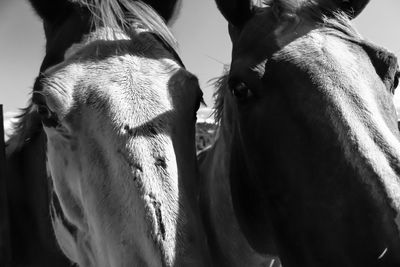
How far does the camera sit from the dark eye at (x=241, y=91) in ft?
7.81

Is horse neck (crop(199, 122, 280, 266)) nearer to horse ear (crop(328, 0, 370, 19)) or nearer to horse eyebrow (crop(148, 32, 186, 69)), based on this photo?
horse eyebrow (crop(148, 32, 186, 69))

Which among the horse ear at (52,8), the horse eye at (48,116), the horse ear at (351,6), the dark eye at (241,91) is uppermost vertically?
the horse ear at (351,6)

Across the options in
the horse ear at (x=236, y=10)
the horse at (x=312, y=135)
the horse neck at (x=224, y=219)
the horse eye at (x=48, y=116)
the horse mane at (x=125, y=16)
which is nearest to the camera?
the horse at (x=312, y=135)

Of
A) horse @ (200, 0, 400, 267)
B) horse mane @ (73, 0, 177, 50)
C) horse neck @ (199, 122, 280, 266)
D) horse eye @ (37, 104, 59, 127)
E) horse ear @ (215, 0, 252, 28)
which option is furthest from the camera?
horse neck @ (199, 122, 280, 266)

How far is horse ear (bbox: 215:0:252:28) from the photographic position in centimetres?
267

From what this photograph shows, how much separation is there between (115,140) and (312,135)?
0.82 metres

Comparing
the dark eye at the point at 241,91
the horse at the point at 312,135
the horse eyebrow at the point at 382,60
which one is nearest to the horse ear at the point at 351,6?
the horse at the point at 312,135

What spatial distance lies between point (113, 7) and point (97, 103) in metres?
0.66

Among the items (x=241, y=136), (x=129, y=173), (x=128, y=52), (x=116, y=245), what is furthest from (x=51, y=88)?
(x=241, y=136)

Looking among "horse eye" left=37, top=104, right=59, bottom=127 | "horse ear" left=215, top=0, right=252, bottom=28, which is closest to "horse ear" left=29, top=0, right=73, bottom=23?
"horse eye" left=37, top=104, right=59, bottom=127

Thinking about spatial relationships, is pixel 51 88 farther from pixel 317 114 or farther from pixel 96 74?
pixel 317 114

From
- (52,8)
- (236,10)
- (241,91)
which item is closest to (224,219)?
(241,91)

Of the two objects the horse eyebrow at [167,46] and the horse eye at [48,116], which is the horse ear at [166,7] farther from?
the horse eye at [48,116]

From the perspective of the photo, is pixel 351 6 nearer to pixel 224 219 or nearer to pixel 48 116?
pixel 224 219
